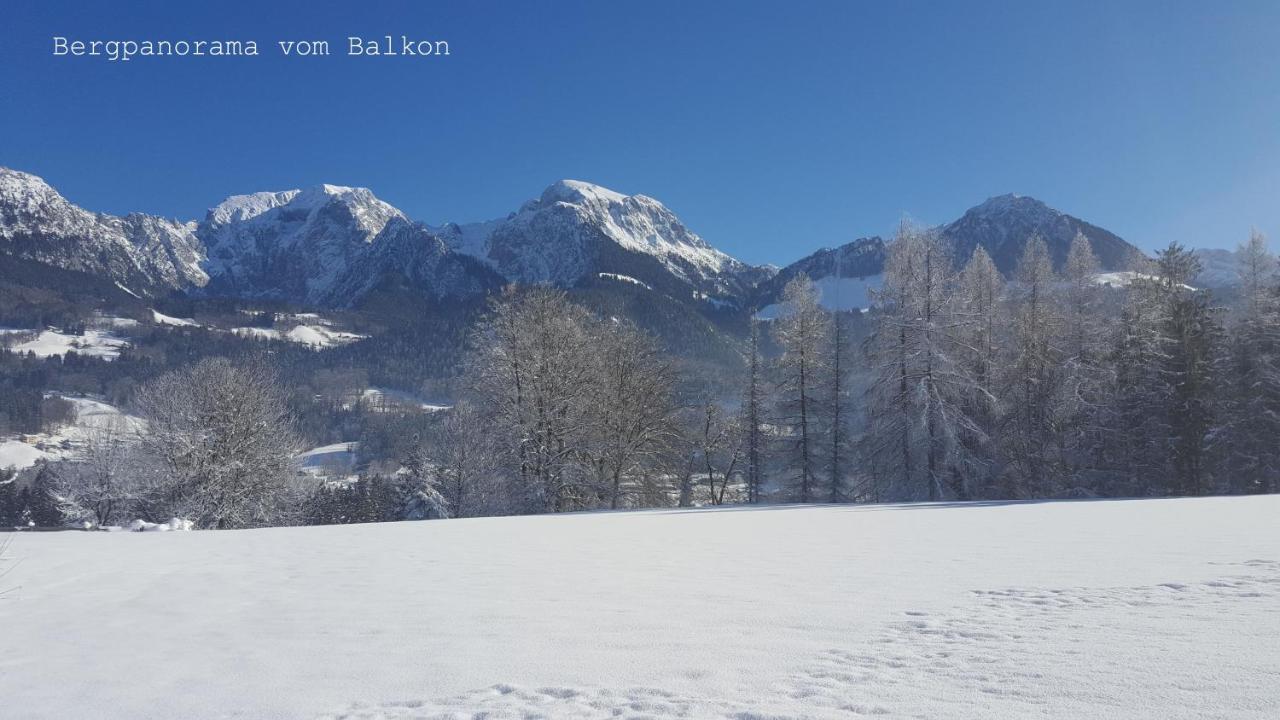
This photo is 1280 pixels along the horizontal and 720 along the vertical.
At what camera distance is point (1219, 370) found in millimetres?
23906

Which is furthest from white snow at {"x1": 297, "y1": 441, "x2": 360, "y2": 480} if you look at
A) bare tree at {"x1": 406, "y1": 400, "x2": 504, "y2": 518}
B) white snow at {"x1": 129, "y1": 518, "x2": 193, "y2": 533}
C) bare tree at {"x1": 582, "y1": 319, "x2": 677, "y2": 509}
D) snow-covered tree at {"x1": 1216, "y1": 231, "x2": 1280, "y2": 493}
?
snow-covered tree at {"x1": 1216, "y1": 231, "x2": 1280, "y2": 493}

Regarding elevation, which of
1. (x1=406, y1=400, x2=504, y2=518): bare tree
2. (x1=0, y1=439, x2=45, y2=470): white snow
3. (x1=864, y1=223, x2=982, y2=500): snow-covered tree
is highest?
(x1=864, y1=223, x2=982, y2=500): snow-covered tree

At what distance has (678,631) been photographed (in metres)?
4.31

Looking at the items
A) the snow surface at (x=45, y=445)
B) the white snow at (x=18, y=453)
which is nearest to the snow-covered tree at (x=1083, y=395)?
the snow surface at (x=45, y=445)

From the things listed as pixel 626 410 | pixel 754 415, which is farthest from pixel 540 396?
pixel 754 415

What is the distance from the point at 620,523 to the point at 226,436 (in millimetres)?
21920

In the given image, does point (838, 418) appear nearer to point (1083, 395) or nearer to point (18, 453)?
point (1083, 395)

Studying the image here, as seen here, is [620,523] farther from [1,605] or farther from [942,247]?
[942,247]

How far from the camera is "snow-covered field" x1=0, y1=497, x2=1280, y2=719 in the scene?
3105 millimetres

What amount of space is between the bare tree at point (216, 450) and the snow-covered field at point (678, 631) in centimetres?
1963

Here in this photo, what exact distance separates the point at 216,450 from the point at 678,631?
93.0ft

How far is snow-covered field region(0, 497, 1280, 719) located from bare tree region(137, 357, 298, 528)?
64.4 ft

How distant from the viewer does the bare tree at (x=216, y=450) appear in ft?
83.5

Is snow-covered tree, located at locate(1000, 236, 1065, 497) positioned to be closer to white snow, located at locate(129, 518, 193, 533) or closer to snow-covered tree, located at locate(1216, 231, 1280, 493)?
snow-covered tree, located at locate(1216, 231, 1280, 493)
